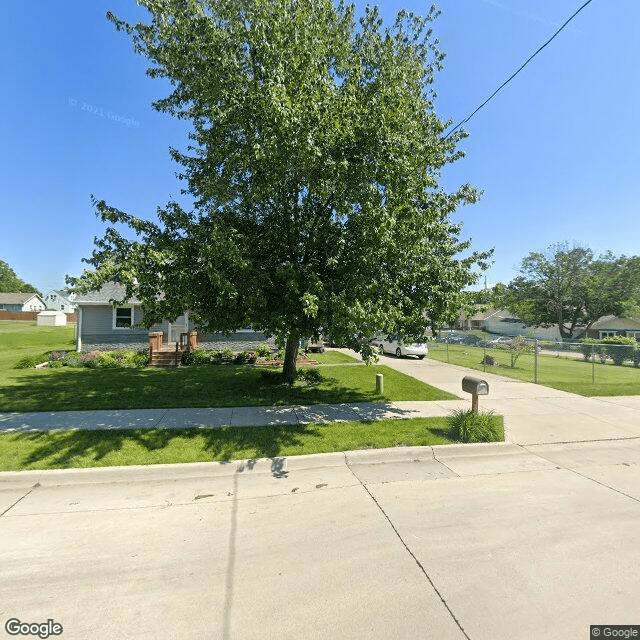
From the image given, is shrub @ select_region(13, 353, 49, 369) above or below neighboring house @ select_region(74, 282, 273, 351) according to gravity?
below

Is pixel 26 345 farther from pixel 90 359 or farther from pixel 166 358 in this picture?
pixel 166 358

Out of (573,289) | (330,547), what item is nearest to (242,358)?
(330,547)

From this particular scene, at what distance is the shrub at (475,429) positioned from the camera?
20.0 ft

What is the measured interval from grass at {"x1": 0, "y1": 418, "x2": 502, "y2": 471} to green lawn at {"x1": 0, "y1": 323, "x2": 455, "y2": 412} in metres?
1.86

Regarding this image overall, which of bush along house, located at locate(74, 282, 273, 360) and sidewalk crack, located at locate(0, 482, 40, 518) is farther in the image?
bush along house, located at locate(74, 282, 273, 360)

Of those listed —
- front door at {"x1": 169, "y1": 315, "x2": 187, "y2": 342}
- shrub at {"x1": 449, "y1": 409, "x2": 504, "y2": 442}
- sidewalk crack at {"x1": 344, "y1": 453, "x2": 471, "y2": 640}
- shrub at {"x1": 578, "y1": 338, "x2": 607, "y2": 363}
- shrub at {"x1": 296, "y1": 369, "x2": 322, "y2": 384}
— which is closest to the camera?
sidewalk crack at {"x1": 344, "y1": 453, "x2": 471, "y2": 640}

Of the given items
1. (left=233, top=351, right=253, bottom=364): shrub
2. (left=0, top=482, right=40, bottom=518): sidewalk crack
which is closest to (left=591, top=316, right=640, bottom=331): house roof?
(left=233, top=351, right=253, bottom=364): shrub

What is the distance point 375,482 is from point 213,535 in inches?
84.3

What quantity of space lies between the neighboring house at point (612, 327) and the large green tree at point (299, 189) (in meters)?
51.2

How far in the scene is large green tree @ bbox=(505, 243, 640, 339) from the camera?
44031 mm

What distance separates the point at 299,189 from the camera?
804cm

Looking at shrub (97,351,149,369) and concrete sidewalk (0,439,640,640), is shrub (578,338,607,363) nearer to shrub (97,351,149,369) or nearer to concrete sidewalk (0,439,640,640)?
concrete sidewalk (0,439,640,640)

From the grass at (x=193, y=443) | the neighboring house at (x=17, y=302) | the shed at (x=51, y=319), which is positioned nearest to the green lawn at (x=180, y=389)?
the grass at (x=193, y=443)

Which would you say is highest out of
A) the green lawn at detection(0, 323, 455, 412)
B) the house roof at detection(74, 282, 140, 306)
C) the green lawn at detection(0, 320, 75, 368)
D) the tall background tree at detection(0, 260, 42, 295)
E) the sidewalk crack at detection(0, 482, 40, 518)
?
the tall background tree at detection(0, 260, 42, 295)
